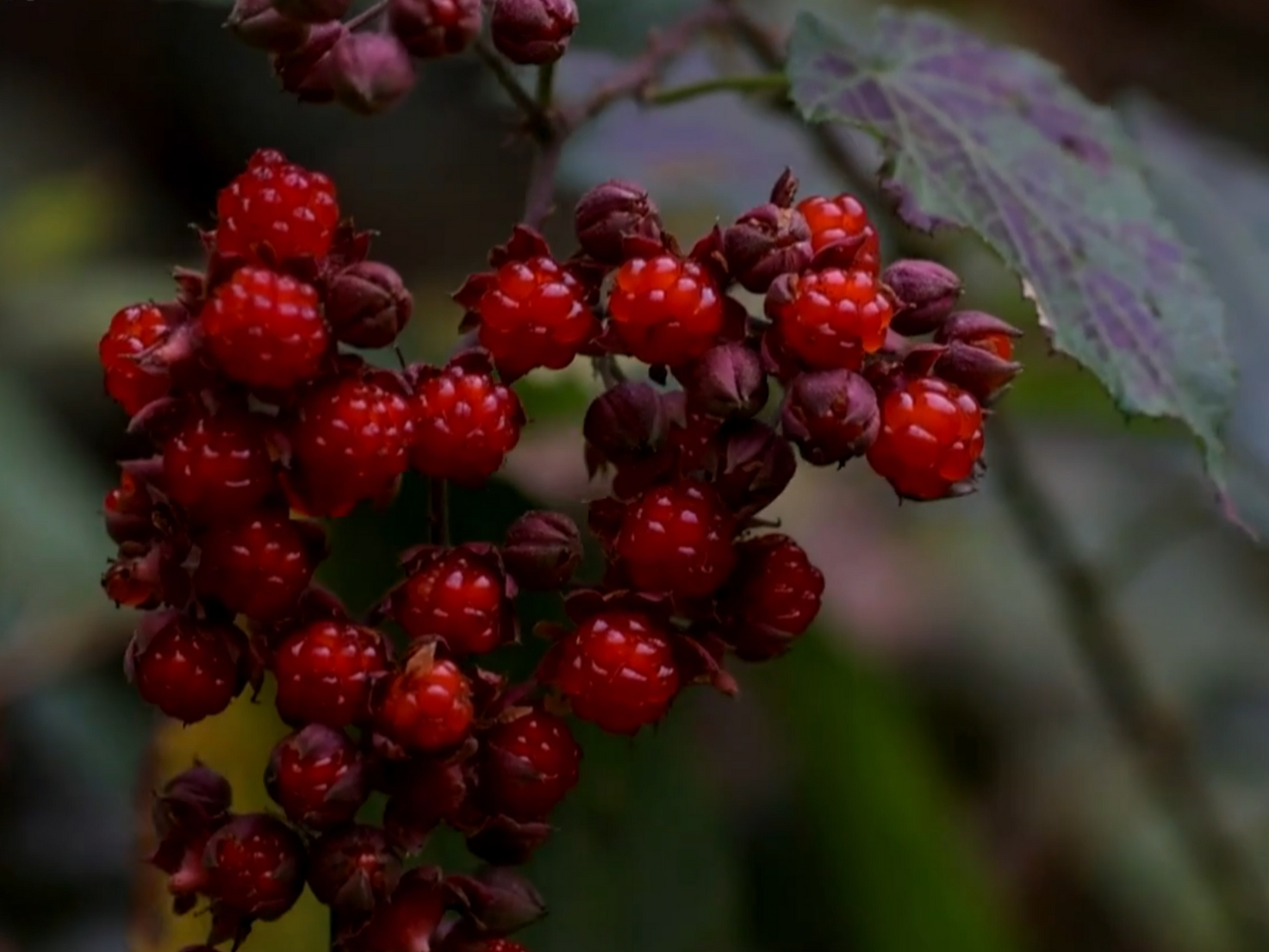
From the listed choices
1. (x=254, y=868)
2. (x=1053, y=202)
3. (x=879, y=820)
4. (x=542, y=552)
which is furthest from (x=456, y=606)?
(x=879, y=820)

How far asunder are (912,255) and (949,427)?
614 millimetres

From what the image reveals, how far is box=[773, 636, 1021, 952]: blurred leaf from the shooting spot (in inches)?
61.1

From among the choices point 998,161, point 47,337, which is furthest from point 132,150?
point 998,161

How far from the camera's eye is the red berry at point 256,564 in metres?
0.71

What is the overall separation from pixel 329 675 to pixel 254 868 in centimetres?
10

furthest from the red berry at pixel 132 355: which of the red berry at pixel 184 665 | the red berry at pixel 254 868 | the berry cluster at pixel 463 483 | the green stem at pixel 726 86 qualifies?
the green stem at pixel 726 86

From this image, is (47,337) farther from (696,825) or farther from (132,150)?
(132,150)

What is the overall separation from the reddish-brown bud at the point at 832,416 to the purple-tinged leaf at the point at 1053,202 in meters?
0.21

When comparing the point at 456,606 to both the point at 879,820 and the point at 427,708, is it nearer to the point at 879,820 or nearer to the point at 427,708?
the point at 427,708

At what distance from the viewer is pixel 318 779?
2.31 feet

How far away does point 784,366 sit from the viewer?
30.0 inches

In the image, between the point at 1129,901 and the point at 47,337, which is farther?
the point at 1129,901

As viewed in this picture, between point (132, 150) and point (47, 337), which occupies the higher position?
point (47, 337)

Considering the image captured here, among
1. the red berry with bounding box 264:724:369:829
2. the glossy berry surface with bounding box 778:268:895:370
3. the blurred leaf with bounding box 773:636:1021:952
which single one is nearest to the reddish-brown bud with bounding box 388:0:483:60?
the glossy berry surface with bounding box 778:268:895:370
